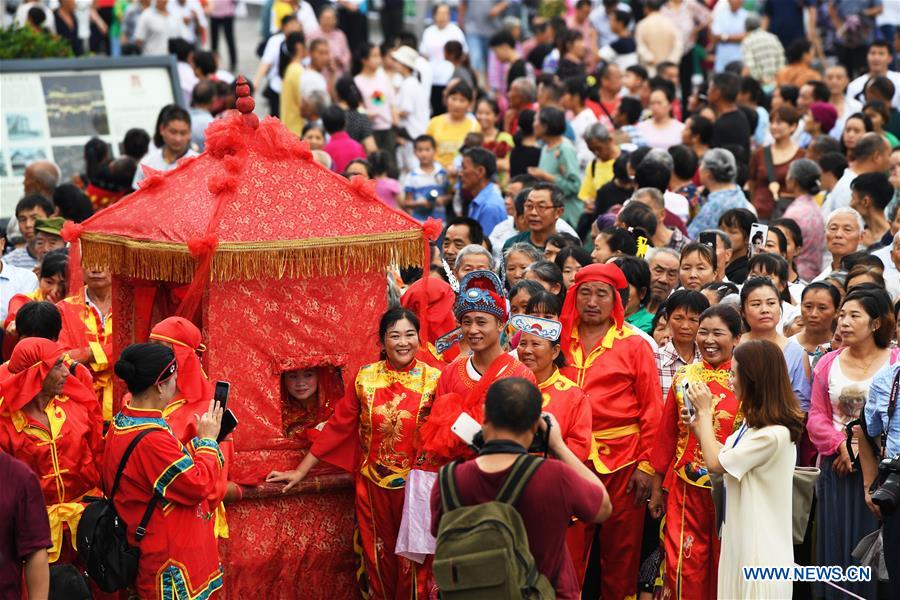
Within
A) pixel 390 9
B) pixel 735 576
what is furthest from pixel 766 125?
pixel 735 576

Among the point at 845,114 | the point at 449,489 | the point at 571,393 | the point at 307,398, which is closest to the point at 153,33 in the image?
the point at 845,114

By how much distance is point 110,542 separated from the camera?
254 inches

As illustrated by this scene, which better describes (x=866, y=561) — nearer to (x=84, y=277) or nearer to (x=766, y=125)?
(x=84, y=277)

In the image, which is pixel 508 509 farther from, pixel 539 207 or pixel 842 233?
pixel 842 233

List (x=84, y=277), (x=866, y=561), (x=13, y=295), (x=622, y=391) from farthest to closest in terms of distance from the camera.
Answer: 1. (x=13, y=295)
2. (x=84, y=277)
3. (x=622, y=391)
4. (x=866, y=561)

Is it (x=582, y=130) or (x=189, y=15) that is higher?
(x=189, y=15)

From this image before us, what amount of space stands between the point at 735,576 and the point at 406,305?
2458mm

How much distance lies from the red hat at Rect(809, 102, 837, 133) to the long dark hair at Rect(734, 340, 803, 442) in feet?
27.3

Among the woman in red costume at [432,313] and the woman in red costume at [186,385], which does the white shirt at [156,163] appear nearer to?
the woman in red costume at [432,313]

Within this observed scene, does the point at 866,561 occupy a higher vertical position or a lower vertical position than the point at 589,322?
lower

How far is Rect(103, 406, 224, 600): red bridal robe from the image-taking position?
637 centimetres

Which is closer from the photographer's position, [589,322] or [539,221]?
[589,322]

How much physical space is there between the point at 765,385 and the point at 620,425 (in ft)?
4.84

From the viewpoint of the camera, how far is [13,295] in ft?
31.5
